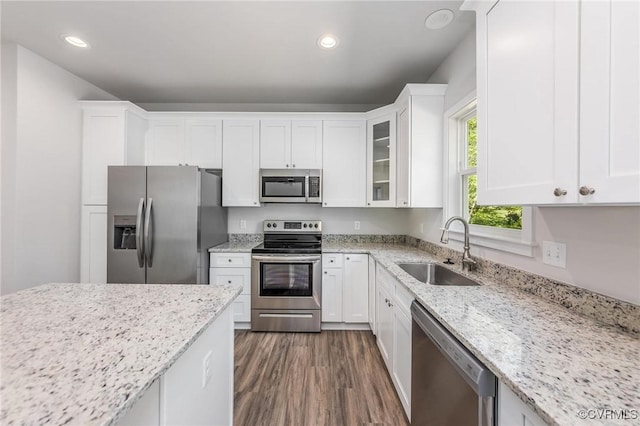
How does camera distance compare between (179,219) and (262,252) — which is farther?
(262,252)

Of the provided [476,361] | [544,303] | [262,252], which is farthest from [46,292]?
[544,303]

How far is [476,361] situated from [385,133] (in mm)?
2502

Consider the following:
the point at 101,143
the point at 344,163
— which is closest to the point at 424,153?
the point at 344,163

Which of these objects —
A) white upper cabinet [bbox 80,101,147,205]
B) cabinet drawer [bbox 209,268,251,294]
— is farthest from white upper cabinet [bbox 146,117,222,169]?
cabinet drawer [bbox 209,268,251,294]

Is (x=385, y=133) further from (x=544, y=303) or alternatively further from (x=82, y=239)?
(x=82, y=239)

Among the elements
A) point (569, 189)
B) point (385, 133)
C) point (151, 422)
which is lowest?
point (151, 422)

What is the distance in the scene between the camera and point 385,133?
2.90 metres

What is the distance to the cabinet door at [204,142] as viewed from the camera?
3076mm

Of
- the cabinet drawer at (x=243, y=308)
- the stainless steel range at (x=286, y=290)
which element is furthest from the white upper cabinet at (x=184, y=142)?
the cabinet drawer at (x=243, y=308)

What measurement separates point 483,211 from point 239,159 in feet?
8.52

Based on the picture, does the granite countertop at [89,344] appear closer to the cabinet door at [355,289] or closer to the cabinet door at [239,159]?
the cabinet door at [355,289]

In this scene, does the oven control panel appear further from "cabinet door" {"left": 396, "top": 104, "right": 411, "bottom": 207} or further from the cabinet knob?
the cabinet knob

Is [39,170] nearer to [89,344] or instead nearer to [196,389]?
[89,344]

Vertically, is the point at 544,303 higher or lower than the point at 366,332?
higher
